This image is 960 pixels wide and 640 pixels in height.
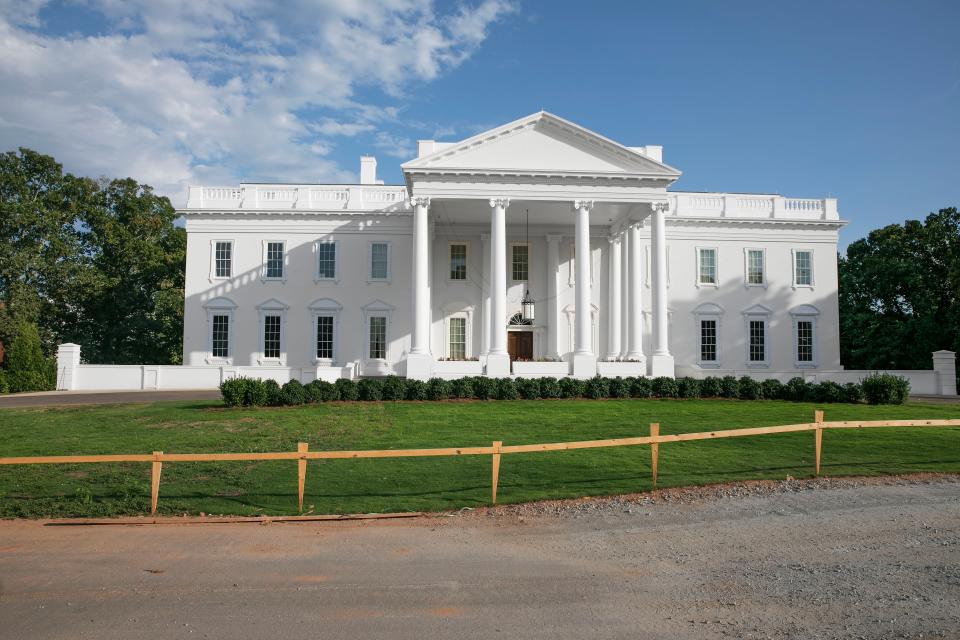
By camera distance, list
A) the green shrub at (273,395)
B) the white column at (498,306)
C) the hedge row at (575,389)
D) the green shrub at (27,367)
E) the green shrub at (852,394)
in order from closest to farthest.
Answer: the green shrub at (273,395)
the hedge row at (575,389)
the green shrub at (852,394)
the white column at (498,306)
the green shrub at (27,367)

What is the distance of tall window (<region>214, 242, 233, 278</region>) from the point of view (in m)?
37.9

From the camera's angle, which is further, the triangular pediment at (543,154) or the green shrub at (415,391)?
the triangular pediment at (543,154)

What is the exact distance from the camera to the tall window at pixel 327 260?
125ft

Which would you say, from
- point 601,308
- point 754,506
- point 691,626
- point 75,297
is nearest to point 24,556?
point 691,626

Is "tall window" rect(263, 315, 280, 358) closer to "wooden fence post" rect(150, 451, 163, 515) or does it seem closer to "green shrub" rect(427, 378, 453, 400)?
"green shrub" rect(427, 378, 453, 400)

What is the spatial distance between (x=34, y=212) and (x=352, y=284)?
22.9 m

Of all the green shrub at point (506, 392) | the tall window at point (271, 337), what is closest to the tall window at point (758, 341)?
the green shrub at point (506, 392)

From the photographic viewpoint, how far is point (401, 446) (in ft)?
49.6

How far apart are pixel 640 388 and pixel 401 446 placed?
13.6 metres

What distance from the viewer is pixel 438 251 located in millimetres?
37406

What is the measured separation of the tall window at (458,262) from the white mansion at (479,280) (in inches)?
3.1

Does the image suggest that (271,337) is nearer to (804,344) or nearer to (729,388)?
(729,388)

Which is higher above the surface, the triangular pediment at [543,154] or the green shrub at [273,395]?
the triangular pediment at [543,154]

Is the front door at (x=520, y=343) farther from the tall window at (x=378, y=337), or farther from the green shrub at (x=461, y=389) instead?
the green shrub at (x=461, y=389)
